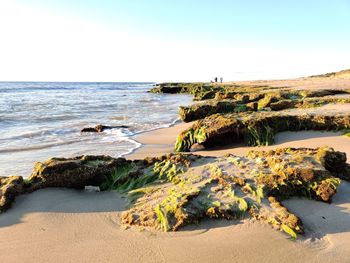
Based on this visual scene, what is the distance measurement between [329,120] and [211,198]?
446 centimetres

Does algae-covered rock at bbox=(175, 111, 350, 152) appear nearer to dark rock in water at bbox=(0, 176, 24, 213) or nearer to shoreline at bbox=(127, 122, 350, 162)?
shoreline at bbox=(127, 122, 350, 162)

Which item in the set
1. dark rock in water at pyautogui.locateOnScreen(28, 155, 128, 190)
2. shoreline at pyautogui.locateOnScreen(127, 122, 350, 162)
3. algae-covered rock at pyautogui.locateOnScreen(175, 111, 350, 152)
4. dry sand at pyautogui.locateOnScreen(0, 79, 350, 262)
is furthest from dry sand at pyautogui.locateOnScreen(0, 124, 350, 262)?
algae-covered rock at pyautogui.locateOnScreen(175, 111, 350, 152)

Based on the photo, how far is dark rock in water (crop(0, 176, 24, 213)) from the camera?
10.8ft

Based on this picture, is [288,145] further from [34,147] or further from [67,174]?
[34,147]

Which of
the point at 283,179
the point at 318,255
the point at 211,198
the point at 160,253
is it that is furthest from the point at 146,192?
the point at 318,255

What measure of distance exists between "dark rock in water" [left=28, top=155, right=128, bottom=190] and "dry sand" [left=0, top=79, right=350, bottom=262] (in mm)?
266

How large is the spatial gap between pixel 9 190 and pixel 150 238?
1.57m

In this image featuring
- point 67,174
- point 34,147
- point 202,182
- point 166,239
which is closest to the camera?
point 166,239

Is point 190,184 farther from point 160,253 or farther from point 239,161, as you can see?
point 160,253

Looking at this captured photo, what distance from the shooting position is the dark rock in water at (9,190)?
3289mm

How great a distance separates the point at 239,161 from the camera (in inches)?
142

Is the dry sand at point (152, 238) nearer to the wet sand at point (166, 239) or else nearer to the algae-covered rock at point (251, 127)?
the wet sand at point (166, 239)

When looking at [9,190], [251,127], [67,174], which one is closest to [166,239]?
[67,174]

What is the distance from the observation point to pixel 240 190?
3.09 m
